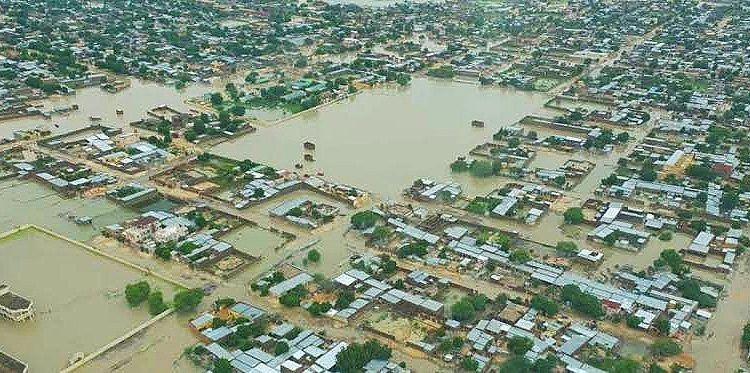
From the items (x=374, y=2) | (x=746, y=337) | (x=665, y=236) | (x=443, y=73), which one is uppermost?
(x=746, y=337)

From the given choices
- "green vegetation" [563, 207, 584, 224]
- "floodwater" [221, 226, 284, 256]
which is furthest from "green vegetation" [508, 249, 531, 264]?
"floodwater" [221, 226, 284, 256]

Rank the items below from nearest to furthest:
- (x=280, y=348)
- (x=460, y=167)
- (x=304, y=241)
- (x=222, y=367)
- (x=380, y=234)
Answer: (x=222, y=367), (x=280, y=348), (x=380, y=234), (x=304, y=241), (x=460, y=167)

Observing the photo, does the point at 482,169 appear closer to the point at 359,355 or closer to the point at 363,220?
the point at 363,220

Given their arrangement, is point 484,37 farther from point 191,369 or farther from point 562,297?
point 191,369

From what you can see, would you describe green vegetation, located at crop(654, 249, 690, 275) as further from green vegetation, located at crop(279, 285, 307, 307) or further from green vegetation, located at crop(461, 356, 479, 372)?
green vegetation, located at crop(279, 285, 307, 307)

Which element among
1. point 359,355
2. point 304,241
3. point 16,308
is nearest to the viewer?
point 359,355

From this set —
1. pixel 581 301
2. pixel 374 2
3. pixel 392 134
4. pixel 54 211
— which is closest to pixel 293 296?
pixel 581 301
